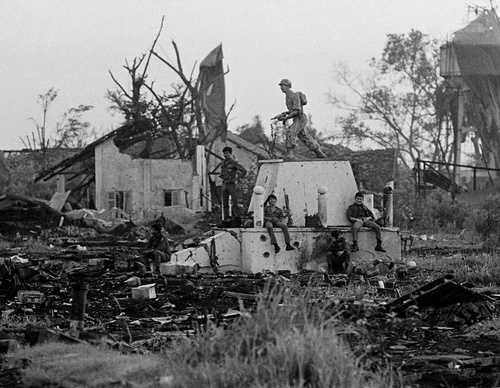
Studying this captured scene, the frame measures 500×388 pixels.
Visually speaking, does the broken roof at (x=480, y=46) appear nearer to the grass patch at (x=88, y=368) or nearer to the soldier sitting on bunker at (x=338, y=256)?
the soldier sitting on bunker at (x=338, y=256)

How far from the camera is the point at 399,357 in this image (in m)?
11.4

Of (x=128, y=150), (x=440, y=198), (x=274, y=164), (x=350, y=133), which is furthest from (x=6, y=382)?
(x=350, y=133)

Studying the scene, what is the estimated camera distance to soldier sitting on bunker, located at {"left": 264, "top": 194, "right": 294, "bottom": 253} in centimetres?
2417

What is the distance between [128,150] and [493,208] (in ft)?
60.0

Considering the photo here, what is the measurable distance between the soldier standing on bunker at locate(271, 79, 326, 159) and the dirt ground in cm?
397

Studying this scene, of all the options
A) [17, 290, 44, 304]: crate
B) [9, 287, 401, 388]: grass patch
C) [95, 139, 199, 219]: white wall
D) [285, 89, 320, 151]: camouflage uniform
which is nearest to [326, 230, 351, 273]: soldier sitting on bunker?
[285, 89, 320, 151]: camouflage uniform

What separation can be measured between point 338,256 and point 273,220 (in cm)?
208

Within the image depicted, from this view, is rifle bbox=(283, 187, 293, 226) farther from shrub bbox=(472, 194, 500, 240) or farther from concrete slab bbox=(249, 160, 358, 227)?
shrub bbox=(472, 194, 500, 240)

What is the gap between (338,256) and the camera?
75.5 feet

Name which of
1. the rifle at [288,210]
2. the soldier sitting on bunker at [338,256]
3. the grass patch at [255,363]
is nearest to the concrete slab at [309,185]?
the rifle at [288,210]

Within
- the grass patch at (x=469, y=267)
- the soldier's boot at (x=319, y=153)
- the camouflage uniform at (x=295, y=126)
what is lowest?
the grass patch at (x=469, y=267)

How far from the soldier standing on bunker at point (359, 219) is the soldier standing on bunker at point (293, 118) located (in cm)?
232

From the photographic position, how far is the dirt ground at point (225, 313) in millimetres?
10516

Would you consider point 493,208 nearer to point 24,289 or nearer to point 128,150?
point 128,150
